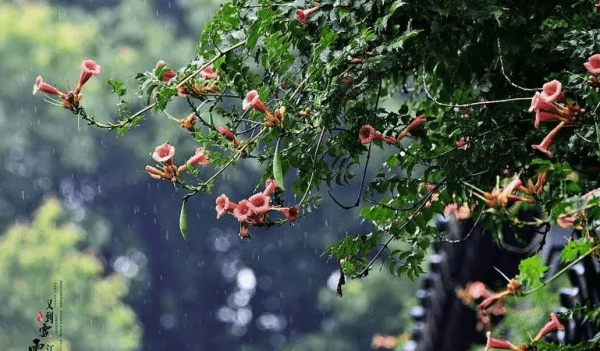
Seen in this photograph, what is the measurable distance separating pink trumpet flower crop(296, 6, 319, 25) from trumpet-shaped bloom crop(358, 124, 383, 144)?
1.14ft

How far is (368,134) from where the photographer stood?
3777 millimetres

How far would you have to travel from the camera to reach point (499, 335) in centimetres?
736

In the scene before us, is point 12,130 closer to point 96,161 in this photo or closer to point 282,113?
point 96,161

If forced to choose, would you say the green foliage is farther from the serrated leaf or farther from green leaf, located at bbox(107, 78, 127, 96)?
green leaf, located at bbox(107, 78, 127, 96)

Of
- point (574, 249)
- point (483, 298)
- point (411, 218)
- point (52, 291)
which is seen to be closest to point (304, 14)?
point (411, 218)

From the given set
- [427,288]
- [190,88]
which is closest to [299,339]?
[427,288]

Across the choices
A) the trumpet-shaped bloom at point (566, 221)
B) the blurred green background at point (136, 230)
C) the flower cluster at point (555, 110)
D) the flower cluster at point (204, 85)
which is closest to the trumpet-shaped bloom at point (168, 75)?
the flower cluster at point (204, 85)

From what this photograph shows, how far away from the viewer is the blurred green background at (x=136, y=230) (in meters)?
19.7

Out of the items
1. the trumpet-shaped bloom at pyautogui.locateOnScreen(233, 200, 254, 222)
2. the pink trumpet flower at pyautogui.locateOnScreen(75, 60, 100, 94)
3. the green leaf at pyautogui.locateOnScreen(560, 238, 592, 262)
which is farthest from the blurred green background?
the green leaf at pyautogui.locateOnScreen(560, 238, 592, 262)

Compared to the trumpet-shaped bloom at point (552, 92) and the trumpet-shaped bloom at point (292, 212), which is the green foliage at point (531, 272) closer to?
the trumpet-shaped bloom at point (552, 92)

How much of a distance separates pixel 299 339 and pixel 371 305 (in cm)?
255

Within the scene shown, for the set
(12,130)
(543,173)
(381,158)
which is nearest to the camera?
(543,173)

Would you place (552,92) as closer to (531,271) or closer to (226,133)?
(531,271)

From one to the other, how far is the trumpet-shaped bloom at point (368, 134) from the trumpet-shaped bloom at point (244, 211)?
1.22ft
